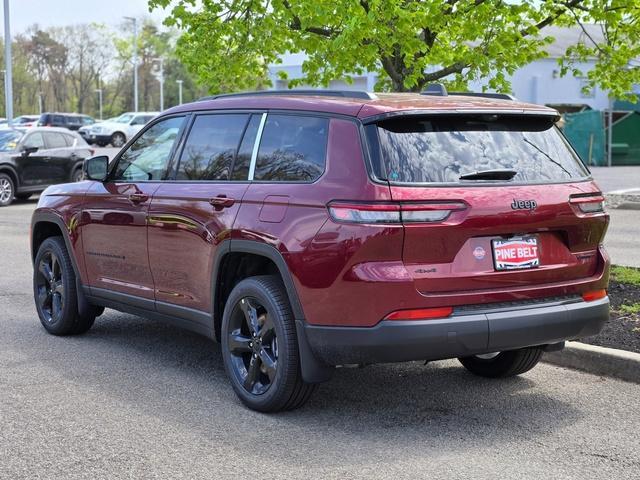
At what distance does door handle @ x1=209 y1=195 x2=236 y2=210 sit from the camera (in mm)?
5562

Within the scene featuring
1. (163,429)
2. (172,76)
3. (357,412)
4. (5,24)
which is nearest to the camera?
(163,429)

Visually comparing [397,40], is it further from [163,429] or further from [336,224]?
[163,429]

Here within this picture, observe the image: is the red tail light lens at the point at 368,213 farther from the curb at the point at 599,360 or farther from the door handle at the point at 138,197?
the curb at the point at 599,360

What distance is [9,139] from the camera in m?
21.2

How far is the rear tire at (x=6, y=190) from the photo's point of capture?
811 inches

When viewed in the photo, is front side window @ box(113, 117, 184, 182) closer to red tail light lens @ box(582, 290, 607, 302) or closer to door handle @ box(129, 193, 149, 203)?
door handle @ box(129, 193, 149, 203)

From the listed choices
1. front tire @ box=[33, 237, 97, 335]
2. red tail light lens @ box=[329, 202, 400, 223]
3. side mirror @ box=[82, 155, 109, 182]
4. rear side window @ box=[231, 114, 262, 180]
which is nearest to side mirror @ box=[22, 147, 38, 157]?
front tire @ box=[33, 237, 97, 335]

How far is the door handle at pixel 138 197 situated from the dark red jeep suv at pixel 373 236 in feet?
0.57

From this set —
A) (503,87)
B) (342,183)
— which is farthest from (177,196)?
(503,87)

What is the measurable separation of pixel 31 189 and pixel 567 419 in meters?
17.8

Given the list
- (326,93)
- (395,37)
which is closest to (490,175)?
(326,93)

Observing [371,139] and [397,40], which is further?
[397,40]

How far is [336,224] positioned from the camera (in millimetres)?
4797

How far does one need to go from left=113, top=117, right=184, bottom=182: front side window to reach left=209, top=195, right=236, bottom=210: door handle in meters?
0.84
